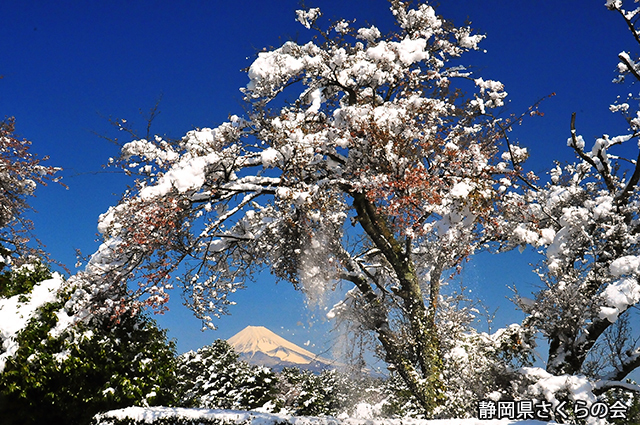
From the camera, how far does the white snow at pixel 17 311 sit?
8.45 metres

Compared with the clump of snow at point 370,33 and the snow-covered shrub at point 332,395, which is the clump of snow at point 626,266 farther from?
the clump of snow at point 370,33

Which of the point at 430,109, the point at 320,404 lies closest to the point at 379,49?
the point at 430,109

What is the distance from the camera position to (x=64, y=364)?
8.20m

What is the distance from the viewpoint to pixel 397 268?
10383 mm

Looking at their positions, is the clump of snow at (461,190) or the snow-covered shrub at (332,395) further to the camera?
the snow-covered shrub at (332,395)

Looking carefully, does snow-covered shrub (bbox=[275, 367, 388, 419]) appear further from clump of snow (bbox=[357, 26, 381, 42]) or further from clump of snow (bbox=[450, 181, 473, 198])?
clump of snow (bbox=[357, 26, 381, 42])

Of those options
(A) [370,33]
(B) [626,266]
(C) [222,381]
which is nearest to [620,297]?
(B) [626,266]

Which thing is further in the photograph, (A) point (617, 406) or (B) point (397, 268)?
(B) point (397, 268)

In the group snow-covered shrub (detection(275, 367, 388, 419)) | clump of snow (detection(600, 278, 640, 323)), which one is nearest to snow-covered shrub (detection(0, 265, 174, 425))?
snow-covered shrub (detection(275, 367, 388, 419))

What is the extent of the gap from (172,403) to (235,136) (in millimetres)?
5989

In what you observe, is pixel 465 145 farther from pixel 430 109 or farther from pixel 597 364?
pixel 597 364

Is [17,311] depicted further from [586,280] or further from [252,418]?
[586,280]

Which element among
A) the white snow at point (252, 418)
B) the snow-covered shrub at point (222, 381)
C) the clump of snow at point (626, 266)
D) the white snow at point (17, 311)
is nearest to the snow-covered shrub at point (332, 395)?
the snow-covered shrub at point (222, 381)

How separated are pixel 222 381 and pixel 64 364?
32.9 ft
